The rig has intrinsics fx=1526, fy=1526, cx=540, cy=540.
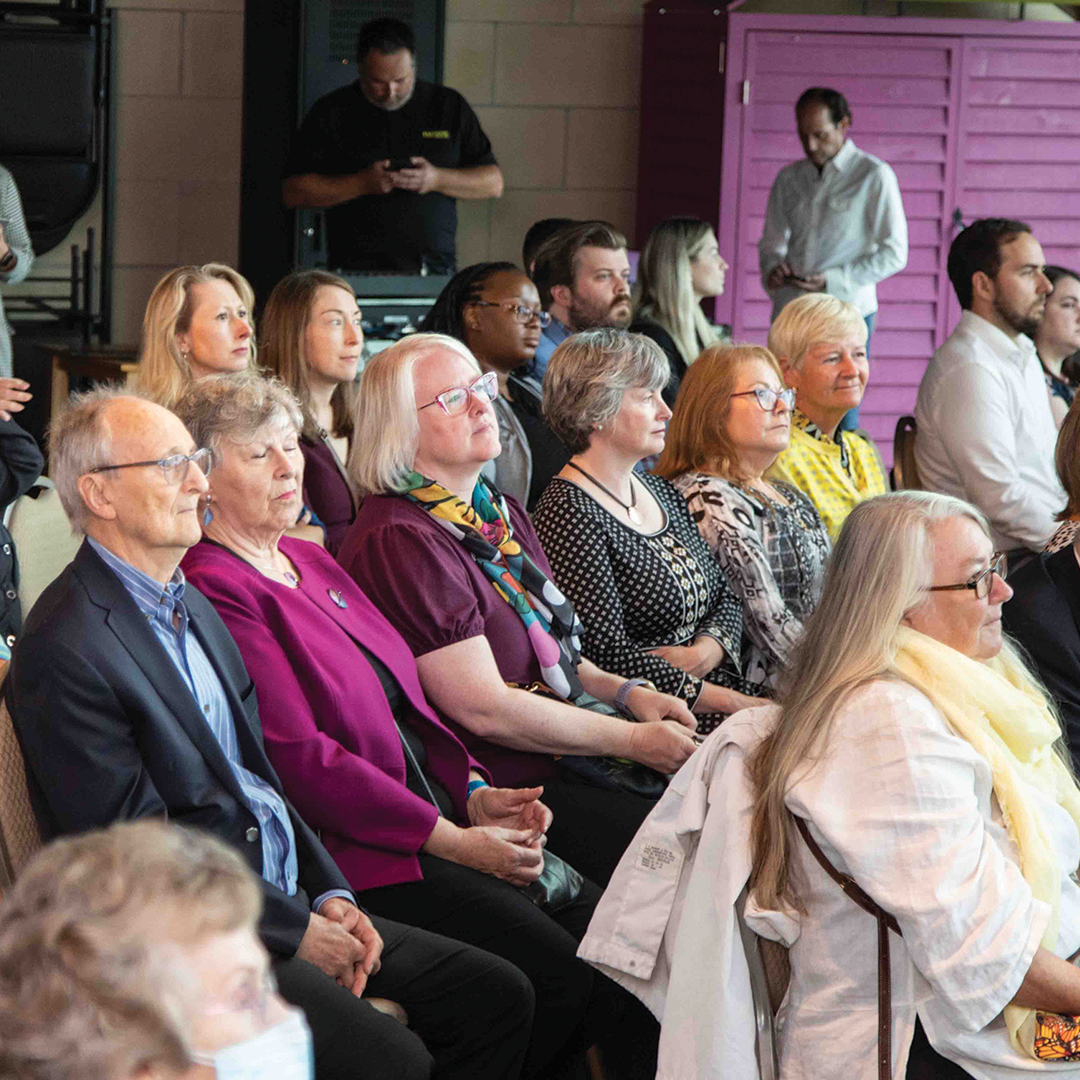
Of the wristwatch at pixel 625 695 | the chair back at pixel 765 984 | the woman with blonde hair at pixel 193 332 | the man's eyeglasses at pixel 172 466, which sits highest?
the woman with blonde hair at pixel 193 332

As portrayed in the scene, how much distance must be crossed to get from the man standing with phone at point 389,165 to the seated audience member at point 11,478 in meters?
2.78

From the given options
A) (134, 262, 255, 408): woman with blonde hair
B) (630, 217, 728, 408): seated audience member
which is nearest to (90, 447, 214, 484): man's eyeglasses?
(134, 262, 255, 408): woman with blonde hair

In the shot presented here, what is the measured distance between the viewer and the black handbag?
2.29m

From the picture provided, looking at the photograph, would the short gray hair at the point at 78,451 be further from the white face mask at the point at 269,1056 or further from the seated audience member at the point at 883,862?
the white face mask at the point at 269,1056

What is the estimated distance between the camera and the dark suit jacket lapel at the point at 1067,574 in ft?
8.54

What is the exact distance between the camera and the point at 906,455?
4219 mm

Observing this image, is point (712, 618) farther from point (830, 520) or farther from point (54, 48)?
point (54, 48)

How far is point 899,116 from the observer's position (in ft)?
21.9

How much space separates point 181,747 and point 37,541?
1083 mm

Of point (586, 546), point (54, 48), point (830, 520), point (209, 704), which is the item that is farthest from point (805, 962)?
point (54, 48)

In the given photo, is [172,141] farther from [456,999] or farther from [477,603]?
[456,999]

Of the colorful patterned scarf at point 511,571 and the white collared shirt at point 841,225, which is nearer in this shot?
the colorful patterned scarf at point 511,571

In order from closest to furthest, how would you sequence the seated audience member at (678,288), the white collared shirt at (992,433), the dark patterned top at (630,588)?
the dark patterned top at (630,588)
the white collared shirt at (992,433)
the seated audience member at (678,288)

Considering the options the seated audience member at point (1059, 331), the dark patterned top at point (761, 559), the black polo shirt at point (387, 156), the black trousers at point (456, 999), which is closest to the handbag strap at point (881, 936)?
the black trousers at point (456, 999)
